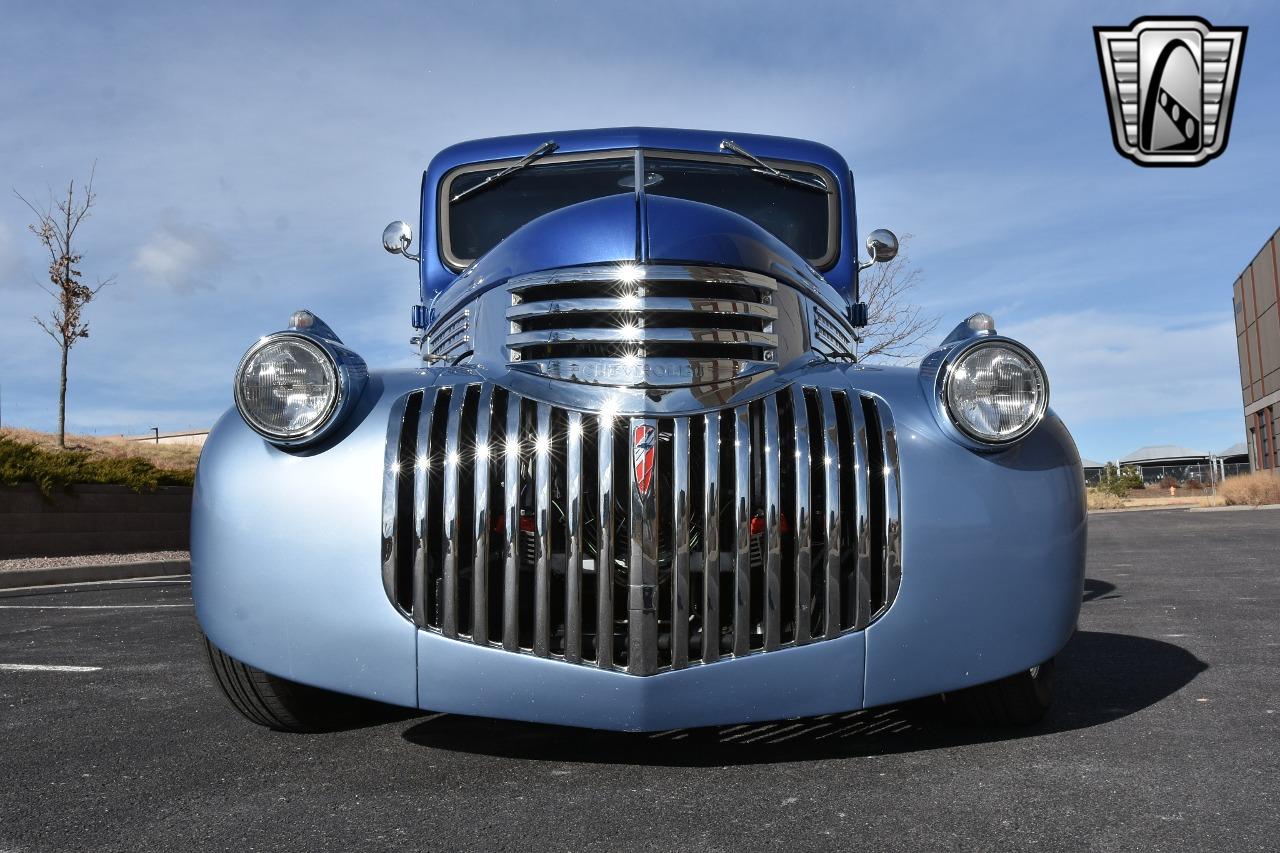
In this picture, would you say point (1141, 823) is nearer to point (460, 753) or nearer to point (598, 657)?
point (598, 657)

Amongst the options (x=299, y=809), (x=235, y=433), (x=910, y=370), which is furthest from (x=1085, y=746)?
(x=235, y=433)

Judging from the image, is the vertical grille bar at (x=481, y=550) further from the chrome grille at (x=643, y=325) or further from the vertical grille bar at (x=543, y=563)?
the chrome grille at (x=643, y=325)

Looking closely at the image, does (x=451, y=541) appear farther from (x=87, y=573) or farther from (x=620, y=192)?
(x=87, y=573)

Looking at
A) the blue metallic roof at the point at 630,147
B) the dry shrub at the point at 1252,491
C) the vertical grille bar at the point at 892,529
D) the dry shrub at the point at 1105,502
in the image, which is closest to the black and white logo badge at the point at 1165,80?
the blue metallic roof at the point at 630,147

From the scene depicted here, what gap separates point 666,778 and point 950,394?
1.17 meters

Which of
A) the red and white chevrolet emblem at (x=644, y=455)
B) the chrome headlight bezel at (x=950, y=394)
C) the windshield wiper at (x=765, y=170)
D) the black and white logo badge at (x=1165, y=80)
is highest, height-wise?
the black and white logo badge at (x=1165, y=80)

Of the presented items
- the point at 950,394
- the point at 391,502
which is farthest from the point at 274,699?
the point at 950,394

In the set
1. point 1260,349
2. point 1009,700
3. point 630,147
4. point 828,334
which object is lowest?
point 1009,700

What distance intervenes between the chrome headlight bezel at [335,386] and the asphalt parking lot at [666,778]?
2.71 feet

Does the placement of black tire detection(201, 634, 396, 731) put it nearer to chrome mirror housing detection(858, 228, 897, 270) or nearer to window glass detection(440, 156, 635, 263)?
window glass detection(440, 156, 635, 263)

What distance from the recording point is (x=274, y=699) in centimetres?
277

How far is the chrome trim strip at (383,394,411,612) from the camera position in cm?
244

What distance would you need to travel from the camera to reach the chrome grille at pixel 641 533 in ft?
7.74

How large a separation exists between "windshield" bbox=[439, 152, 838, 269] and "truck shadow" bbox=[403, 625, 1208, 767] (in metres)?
2.18
